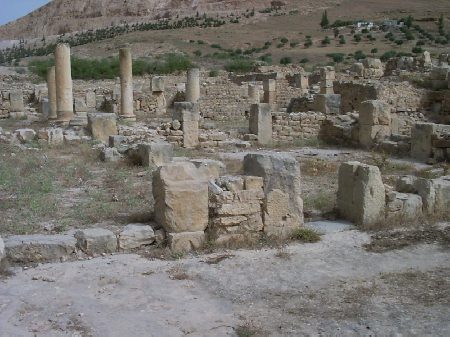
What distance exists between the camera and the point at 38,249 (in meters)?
6.00

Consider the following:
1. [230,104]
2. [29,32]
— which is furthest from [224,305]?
[29,32]

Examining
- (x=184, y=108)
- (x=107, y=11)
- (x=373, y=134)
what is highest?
(x=107, y=11)

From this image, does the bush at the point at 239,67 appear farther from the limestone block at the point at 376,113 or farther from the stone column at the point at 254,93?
the limestone block at the point at 376,113

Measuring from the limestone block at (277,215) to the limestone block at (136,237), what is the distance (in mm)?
1351

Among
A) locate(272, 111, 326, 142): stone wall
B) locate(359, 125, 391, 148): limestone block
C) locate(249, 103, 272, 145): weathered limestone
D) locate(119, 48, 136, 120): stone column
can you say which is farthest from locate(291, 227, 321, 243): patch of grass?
locate(119, 48, 136, 120): stone column

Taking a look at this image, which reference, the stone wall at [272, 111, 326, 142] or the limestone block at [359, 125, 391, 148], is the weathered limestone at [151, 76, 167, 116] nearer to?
the stone wall at [272, 111, 326, 142]

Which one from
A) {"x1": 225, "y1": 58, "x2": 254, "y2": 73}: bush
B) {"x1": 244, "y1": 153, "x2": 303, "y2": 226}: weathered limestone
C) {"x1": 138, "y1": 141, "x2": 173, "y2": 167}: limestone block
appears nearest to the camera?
{"x1": 244, "y1": 153, "x2": 303, "y2": 226}: weathered limestone

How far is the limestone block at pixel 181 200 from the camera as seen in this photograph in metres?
6.54

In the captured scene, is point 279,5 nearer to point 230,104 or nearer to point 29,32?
point 29,32

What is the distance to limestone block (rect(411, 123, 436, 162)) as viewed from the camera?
42.7 ft

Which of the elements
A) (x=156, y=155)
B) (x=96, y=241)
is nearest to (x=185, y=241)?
(x=96, y=241)

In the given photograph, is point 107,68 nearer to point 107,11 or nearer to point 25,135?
point 25,135

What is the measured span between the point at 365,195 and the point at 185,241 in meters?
2.43

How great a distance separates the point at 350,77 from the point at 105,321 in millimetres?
22957
